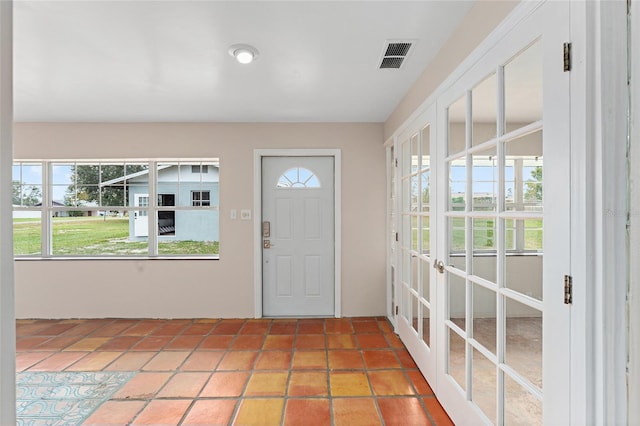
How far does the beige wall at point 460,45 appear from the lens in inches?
59.4

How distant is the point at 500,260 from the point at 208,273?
11.1 feet

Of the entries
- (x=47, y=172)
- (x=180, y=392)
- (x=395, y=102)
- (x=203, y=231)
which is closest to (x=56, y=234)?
(x=47, y=172)

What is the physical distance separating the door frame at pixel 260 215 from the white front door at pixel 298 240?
0.22 feet

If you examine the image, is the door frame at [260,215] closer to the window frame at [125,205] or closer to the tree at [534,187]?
the window frame at [125,205]

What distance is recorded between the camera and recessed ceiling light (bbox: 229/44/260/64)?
2143 millimetres

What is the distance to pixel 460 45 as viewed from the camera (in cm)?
188

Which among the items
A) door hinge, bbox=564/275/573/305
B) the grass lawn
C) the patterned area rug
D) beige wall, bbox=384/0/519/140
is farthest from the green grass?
the grass lawn

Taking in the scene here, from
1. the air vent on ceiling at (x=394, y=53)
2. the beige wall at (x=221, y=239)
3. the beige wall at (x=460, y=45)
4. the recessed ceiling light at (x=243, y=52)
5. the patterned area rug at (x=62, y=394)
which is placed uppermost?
the air vent on ceiling at (x=394, y=53)

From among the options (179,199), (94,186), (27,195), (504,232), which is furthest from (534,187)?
(27,195)

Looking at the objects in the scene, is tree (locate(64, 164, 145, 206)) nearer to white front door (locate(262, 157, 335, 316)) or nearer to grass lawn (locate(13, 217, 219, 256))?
grass lawn (locate(13, 217, 219, 256))

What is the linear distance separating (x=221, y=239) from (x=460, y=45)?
10.6 feet

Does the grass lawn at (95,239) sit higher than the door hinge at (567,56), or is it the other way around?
the door hinge at (567,56)

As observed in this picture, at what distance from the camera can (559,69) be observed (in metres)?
1.11

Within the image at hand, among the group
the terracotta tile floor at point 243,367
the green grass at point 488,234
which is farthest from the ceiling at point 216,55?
the terracotta tile floor at point 243,367
